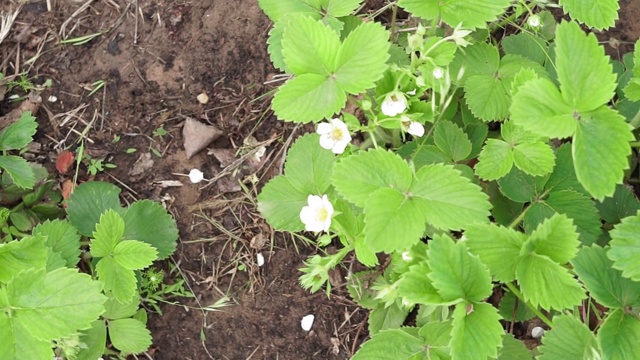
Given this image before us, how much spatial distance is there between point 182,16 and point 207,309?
Answer: 1333 mm

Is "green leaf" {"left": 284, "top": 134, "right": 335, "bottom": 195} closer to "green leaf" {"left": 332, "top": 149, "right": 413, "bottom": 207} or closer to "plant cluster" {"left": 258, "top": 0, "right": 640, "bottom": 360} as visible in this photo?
"plant cluster" {"left": 258, "top": 0, "right": 640, "bottom": 360}

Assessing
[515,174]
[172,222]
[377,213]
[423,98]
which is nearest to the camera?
[377,213]

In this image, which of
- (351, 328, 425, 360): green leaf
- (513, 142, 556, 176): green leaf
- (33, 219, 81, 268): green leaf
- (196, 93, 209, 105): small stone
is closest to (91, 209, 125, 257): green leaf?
(33, 219, 81, 268): green leaf

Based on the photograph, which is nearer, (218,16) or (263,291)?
(263,291)

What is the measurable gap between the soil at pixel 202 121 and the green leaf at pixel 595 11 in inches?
24.6

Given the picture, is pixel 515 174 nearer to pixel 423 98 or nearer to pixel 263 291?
pixel 423 98

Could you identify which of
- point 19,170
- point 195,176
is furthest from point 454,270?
point 19,170

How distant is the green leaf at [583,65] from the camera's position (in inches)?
66.4

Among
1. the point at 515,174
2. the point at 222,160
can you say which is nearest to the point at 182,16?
the point at 222,160

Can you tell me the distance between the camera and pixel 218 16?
9.09 ft

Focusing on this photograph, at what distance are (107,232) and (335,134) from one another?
41.3 inches

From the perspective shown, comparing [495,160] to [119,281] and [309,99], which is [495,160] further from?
[119,281]

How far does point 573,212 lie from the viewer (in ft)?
6.77

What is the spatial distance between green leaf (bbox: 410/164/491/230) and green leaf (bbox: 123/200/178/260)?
122cm
